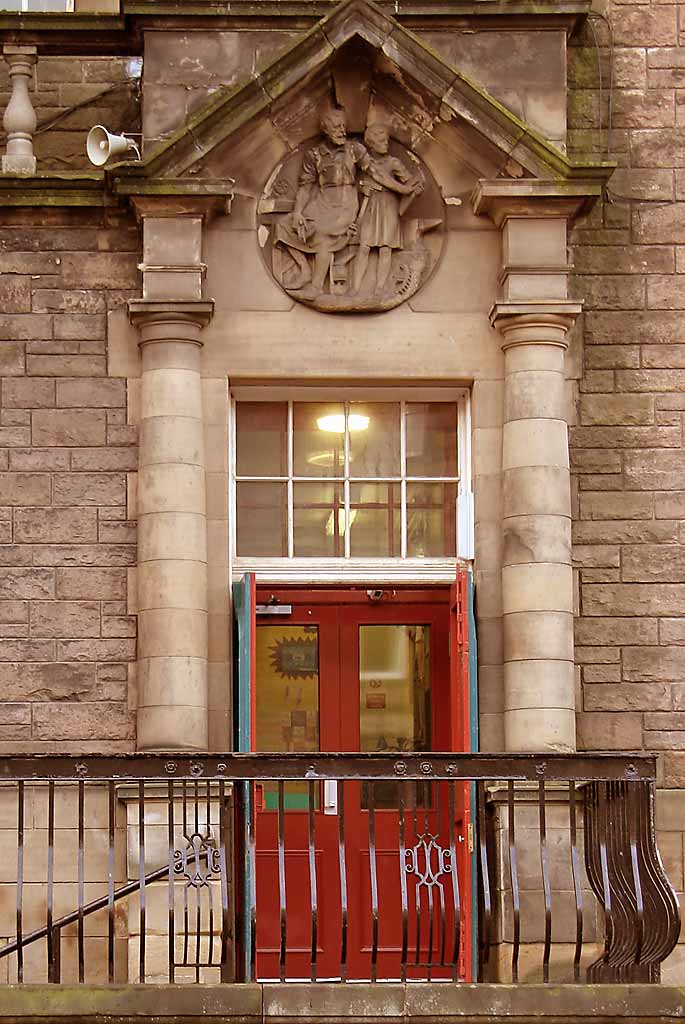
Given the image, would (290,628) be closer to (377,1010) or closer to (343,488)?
(343,488)

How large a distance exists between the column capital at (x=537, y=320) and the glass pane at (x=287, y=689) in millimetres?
2026

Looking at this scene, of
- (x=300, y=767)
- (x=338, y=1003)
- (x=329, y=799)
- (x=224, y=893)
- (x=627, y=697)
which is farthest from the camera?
(x=329, y=799)

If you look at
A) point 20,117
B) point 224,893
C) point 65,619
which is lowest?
point 224,893

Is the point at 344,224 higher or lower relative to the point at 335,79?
lower

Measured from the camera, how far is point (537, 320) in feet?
36.4

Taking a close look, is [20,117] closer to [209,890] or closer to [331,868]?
[331,868]

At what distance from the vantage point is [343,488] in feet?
37.6

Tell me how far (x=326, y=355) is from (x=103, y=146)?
1682mm

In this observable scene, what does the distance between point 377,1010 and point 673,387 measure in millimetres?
4701

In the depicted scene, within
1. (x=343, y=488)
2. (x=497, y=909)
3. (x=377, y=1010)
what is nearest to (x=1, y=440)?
(x=343, y=488)

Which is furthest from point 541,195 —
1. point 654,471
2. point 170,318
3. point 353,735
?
point 353,735

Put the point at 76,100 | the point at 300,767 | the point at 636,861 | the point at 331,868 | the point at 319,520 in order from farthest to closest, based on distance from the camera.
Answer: the point at 76,100
the point at 319,520
the point at 331,868
the point at 636,861
the point at 300,767

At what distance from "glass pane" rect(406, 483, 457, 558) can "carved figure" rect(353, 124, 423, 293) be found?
1.16 meters

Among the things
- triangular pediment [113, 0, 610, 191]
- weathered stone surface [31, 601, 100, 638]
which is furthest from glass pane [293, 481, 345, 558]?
triangular pediment [113, 0, 610, 191]
